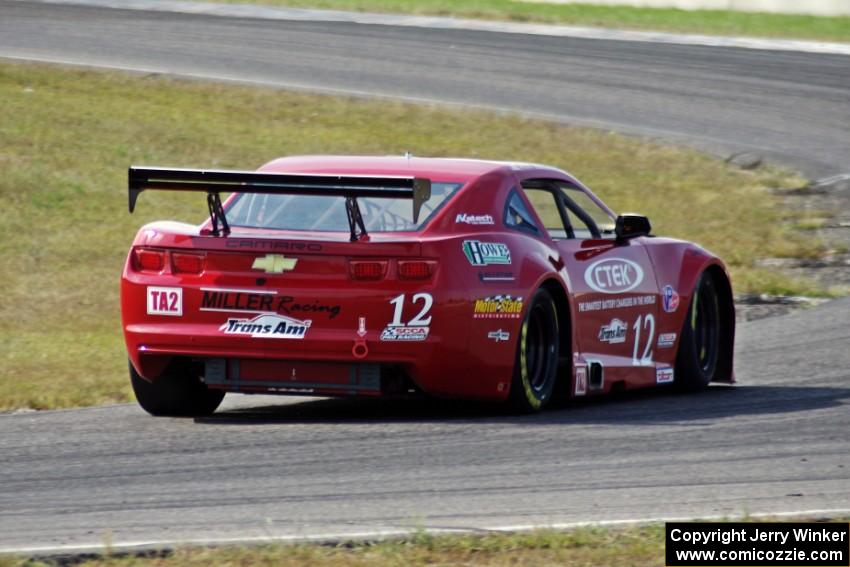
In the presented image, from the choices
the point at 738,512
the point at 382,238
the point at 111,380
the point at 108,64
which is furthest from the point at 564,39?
the point at 738,512

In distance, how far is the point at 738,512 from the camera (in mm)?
5824

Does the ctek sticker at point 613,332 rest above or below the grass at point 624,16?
below

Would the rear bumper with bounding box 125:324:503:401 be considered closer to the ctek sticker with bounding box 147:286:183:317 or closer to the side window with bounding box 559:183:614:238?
the ctek sticker with bounding box 147:286:183:317

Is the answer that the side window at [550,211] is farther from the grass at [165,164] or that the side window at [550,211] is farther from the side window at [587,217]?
the grass at [165,164]

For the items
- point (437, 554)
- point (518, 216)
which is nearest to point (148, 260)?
point (518, 216)

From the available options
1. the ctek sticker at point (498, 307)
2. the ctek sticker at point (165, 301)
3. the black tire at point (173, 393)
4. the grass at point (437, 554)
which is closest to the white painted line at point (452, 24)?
the ctek sticker at point (498, 307)

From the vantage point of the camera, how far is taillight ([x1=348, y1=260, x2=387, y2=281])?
7.75m

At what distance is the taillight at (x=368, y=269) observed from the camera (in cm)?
775

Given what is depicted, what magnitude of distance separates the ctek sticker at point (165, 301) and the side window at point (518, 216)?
1.72m

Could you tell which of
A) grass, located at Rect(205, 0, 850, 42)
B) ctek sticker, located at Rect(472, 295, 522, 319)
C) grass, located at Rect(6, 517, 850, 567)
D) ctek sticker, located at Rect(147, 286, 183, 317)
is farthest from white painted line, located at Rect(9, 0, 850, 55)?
grass, located at Rect(6, 517, 850, 567)

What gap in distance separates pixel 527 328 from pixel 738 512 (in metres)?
2.58

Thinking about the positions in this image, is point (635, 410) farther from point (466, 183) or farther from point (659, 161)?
point (659, 161)

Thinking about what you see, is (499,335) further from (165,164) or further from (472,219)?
(165,164)

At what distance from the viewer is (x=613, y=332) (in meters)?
9.20
